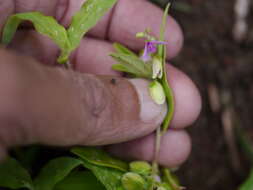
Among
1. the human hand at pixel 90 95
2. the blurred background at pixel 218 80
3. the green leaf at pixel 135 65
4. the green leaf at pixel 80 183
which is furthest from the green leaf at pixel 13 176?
the blurred background at pixel 218 80

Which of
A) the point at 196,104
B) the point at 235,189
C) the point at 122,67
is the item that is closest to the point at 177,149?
the point at 196,104

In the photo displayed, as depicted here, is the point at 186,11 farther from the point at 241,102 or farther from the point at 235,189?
the point at 235,189

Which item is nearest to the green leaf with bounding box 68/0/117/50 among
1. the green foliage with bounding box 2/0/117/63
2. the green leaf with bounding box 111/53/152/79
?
the green foliage with bounding box 2/0/117/63

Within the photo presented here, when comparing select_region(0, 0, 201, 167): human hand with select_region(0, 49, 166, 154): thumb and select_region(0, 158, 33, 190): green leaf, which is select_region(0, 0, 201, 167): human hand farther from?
select_region(0, 158, 33, 190): green leaf

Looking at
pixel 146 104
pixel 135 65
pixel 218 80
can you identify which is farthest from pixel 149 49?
pixel 218 80

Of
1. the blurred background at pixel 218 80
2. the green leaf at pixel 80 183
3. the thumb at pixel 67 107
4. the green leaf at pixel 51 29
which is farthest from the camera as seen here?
the blurred background at pixel 218 80

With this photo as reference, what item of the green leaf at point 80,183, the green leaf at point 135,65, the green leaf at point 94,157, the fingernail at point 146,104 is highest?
the green leaf at point 135,65

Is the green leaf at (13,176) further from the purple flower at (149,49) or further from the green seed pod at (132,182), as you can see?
the purple flower at (149,49)
